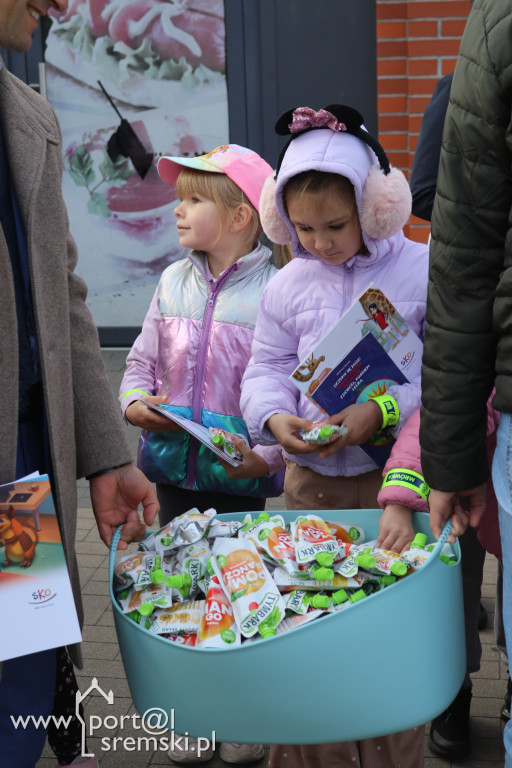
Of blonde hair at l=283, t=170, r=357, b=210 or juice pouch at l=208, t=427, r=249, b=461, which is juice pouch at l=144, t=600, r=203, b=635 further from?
blonde hair at l=283, t=170, r=357, b=210

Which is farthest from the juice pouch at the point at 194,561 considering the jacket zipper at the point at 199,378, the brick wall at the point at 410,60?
the brick wall at the point at 410,60

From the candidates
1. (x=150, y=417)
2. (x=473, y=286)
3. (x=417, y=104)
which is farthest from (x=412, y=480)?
(x=417, y=104)

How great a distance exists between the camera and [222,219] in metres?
3.09

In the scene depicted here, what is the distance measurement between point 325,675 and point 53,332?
979 millimetres

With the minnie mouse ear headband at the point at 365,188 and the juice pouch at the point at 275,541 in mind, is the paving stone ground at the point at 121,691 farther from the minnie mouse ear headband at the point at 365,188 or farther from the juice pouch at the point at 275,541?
the minnie mouse ear headband at the point at 365,188

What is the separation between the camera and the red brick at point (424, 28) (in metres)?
6.49

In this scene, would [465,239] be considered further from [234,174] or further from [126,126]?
[126,126]

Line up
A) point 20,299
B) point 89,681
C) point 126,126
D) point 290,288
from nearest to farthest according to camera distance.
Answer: point 20,299
point 290,288
point 89,681
point 126,126

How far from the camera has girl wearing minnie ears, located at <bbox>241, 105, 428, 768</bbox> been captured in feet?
8.23

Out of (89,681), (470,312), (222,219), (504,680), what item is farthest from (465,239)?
(89,681)

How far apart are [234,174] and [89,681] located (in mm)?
1779

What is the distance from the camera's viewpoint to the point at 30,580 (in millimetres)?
1867

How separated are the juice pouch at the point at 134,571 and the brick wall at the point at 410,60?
503 cm

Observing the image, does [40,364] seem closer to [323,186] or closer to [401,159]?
[323,186]
